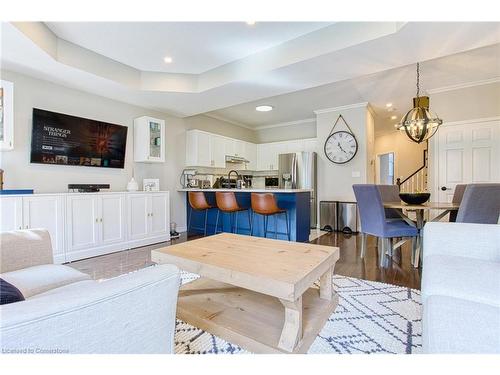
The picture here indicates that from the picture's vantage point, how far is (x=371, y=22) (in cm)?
244

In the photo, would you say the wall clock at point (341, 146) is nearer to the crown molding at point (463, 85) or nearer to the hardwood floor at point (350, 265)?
the crown molding at point (463, 85)

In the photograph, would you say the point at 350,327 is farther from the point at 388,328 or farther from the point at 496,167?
the point at 496,167

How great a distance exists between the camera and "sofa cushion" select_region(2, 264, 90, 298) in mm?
1284

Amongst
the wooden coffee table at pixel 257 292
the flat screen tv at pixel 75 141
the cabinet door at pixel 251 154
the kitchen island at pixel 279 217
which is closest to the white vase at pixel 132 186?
→ the flat screen tv at pixel 75 141

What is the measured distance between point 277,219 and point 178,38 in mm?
2858

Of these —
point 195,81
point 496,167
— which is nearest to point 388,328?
point 195,81

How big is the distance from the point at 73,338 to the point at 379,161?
9.46 m

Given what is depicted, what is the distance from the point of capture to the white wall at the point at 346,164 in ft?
17.0

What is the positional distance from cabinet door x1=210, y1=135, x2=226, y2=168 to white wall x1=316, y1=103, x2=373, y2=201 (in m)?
2.21

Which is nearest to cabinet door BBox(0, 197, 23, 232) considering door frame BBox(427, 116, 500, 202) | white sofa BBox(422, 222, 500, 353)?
white sofa BBox(422, 222, 500, 353)

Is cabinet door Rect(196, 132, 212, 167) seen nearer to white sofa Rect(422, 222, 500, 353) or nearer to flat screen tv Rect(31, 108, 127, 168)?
flat screen tv Rect(31, 108, 127, 168)

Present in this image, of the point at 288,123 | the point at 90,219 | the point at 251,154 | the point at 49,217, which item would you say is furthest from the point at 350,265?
the point at 288,123

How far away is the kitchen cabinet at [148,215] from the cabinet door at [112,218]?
5.2 inches

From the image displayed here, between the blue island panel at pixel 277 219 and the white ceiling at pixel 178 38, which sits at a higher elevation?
the white ceiling at pixel 178 38
